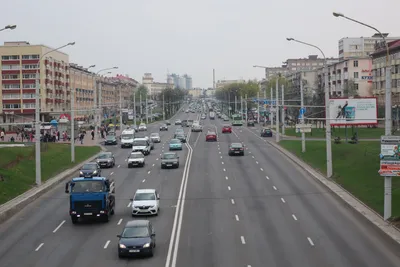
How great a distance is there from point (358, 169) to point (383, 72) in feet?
175

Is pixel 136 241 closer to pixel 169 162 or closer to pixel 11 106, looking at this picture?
pixel 169 162

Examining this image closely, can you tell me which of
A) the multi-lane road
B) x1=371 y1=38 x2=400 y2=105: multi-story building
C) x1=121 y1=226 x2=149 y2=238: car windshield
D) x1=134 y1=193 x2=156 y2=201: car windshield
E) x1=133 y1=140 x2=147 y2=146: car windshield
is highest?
x1=371 y1=38 x2=400 y2=105: multi-story building

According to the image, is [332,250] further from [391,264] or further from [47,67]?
[47,67]

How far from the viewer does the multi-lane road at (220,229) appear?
2256cm

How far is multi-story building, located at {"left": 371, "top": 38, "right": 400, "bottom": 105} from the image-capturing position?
277 ft

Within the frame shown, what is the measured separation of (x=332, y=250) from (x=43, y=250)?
11736 millimetres

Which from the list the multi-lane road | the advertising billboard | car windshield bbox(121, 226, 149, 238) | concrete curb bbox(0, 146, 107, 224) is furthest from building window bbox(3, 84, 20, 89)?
car windshield bbox(121, 226, 149, 238)

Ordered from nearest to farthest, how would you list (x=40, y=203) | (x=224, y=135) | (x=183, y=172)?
1. (x=40, y=203)
2. (x=183, y=172)
3. (x=224, y=135)

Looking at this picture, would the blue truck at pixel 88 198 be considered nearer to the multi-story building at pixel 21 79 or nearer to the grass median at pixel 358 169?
the grass median at pixel 358 169

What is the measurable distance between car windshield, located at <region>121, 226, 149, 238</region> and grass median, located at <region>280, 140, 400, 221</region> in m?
12.4

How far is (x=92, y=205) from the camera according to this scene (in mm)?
29594

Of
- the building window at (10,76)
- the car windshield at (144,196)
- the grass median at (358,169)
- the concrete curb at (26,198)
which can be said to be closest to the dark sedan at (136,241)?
the car windshield at (144,196)

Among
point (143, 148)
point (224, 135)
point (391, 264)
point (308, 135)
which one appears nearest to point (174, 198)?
point (391, 264)

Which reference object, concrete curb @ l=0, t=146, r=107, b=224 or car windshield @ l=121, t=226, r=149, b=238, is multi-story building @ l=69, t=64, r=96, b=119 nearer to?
concrete curb @ l=0, t=146, r=107, b=224
